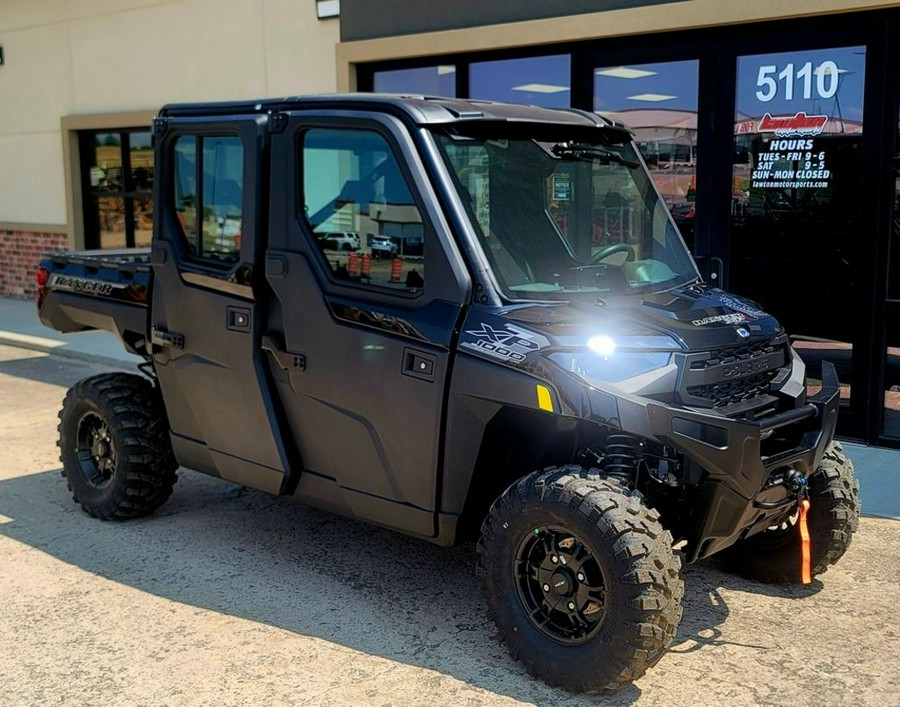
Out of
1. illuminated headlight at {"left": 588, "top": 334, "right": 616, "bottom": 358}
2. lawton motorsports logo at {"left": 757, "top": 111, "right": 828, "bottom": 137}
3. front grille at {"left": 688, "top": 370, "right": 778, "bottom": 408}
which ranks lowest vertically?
front grille at {"left": 688, "top": 370, "right": 778, "bottom": 408}

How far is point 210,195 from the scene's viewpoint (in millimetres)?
5105

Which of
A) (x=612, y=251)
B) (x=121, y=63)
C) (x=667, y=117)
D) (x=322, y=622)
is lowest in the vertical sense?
(x=322, y=622)

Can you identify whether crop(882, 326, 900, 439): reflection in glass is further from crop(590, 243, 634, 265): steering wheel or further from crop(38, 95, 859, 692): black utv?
crop(590, 243, 634, 265): steering wheel

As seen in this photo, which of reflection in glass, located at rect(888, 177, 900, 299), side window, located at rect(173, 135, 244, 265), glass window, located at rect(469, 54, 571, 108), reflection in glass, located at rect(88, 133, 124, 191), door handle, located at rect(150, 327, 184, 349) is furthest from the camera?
reflection in glass, located at rect(88, 133, 124, 191)

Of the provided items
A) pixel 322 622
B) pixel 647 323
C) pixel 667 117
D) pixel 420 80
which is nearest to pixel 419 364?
pixel 647 323

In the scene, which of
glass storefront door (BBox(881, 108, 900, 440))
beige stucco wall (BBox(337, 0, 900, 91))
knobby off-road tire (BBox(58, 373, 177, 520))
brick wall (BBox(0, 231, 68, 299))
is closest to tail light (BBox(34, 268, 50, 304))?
knobby off-road tire (BBox(58, 373, 177, 520))

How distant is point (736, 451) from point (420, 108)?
1.86m

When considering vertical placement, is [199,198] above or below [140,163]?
below

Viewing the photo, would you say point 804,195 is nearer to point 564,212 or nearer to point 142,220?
point 564,212

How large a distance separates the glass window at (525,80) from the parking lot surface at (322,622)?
4.65 m

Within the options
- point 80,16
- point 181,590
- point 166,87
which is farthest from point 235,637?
point 80,16

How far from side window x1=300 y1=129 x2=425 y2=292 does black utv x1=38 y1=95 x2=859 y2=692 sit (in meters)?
0.01

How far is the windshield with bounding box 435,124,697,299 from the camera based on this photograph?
14.2 feet

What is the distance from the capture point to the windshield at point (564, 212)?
4.33m
